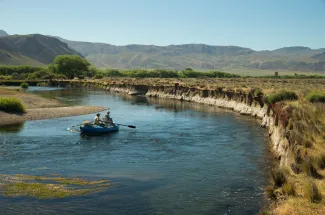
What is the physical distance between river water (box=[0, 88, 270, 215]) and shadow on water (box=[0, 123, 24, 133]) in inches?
3.7

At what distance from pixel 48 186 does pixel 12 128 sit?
62.7 ft

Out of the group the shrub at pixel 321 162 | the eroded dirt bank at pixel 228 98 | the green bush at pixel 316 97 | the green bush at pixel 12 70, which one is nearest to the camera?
the shrub at pixel 321 162

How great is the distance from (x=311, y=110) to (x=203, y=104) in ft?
133

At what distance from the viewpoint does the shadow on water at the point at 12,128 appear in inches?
1347

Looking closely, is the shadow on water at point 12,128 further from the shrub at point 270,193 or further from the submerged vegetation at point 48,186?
the shrub at point 270,193

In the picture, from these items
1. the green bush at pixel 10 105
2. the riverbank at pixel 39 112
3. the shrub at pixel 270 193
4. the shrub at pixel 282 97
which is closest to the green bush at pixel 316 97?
the shrub at pixel 282 97

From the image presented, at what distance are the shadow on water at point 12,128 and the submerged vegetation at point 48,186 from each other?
1512 cm

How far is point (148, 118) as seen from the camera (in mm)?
46594

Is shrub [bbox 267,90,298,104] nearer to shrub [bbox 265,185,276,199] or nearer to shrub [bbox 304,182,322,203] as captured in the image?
shrub [bbox 265,185,276,199]

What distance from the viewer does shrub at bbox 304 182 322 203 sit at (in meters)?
14.1

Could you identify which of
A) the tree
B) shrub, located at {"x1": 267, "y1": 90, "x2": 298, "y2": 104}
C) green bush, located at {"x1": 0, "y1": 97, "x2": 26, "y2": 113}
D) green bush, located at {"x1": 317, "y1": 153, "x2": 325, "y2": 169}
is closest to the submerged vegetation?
green bush, located at {"x1": 317, "y1": 153, "x2": 325, "y2": 169}

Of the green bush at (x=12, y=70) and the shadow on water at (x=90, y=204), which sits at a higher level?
the green bush at (x=12, y=70)

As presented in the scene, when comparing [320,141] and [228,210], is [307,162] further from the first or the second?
[228,210]

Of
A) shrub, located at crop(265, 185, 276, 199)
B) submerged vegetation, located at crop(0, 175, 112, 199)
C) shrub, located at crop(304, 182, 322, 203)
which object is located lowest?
submerged vegetation, located at crop(0, 175, 112, 199)
